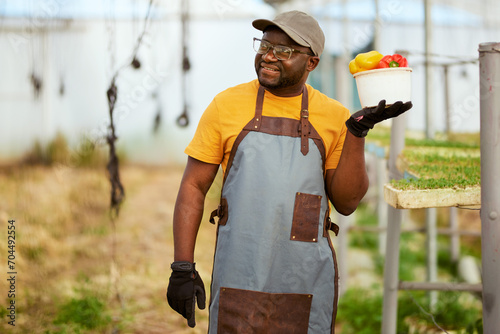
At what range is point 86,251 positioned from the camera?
17.7ft

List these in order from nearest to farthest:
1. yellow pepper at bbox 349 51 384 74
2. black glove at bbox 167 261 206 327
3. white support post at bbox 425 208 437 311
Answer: yellow pepper at bbox 349 51 384 74
black glove at bbox 167 261 206 327
white support post at bbox 425 208 437 311

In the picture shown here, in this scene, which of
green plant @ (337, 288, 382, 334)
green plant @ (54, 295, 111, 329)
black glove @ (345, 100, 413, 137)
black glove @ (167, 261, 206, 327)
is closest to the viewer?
black glove @ (345, 100, 413, 137)

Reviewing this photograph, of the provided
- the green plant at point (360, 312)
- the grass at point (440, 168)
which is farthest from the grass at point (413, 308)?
the grass at point (440, 168)

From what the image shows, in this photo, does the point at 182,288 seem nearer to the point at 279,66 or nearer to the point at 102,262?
the point at 279,66

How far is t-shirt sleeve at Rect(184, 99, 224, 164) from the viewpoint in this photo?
1.88 metres

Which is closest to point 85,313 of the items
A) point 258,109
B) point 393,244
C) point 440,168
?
point 393,244

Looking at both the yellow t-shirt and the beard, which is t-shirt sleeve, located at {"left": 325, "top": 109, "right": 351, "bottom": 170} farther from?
the beard

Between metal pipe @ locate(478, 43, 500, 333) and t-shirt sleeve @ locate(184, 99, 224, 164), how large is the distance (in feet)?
2.79

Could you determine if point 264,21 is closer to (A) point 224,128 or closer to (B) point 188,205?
(A) point 224,128

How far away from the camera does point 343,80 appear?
4.75 metres

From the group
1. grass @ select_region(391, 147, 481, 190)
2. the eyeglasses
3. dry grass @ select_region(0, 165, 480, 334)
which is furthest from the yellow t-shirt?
dry grass @ select_region(0, 165, 480, 334)

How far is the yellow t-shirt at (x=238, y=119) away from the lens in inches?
73.9

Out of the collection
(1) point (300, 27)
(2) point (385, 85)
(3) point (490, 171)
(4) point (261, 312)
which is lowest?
(4) point (261, 312)

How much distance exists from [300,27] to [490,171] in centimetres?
75
